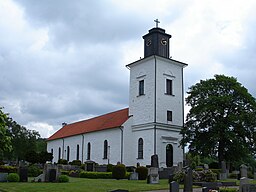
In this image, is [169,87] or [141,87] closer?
[169,87]

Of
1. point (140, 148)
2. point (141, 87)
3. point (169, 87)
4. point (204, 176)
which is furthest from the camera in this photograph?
point (141, 87)

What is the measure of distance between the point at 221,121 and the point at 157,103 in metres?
7.35

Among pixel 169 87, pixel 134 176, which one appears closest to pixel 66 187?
pixel 134 176

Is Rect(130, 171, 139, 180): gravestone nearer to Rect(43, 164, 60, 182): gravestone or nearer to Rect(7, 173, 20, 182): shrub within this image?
Rect(43, 164, 60, 182): gravestone

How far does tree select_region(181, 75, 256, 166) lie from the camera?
98.6ft

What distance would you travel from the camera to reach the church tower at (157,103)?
116 ft

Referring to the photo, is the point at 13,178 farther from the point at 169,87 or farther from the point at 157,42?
the point at 157,42

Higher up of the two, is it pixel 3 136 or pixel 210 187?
pixel 3 136

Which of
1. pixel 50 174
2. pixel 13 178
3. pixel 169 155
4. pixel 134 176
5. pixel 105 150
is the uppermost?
pixel 105 150

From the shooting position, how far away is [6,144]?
1351 cm

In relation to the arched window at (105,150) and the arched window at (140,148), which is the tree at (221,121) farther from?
the arched window at (105,150)

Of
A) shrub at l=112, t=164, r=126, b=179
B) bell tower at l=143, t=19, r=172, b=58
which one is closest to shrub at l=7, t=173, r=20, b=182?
shrub at l=112, t=164, r=126, b=179

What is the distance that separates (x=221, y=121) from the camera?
30.6m

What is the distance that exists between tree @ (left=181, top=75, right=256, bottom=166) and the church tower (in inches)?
130
